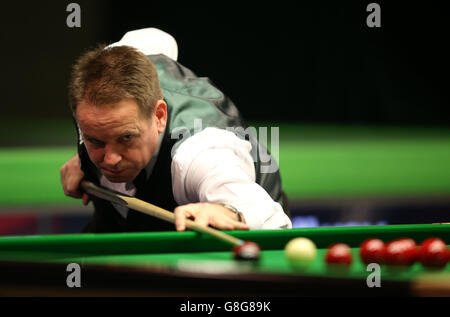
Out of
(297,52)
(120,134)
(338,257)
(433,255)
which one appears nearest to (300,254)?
(338,257)

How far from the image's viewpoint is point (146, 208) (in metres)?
2.51

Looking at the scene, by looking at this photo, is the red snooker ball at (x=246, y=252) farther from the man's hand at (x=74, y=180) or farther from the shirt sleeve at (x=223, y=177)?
the man's hand at (x=74, y=180)

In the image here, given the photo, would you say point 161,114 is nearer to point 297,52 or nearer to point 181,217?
point 181,217

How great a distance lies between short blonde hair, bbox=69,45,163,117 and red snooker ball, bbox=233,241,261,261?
98 centimetres

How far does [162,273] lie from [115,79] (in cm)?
118

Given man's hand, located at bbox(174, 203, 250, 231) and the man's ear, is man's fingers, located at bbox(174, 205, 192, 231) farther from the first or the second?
the man's ear

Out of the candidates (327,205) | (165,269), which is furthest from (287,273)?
(327,205)

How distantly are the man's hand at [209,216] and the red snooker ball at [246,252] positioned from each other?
29 centimetres

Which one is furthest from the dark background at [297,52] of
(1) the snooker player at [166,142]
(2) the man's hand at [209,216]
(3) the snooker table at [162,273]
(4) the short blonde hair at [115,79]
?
(3) the snooker table at [162,273]

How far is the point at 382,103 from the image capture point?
8.93 meters

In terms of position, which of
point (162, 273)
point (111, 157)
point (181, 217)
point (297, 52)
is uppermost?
point (297, 52)

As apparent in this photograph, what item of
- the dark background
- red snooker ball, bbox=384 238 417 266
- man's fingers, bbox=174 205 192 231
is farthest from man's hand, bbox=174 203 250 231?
the dark background

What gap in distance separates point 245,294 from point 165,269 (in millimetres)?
214
